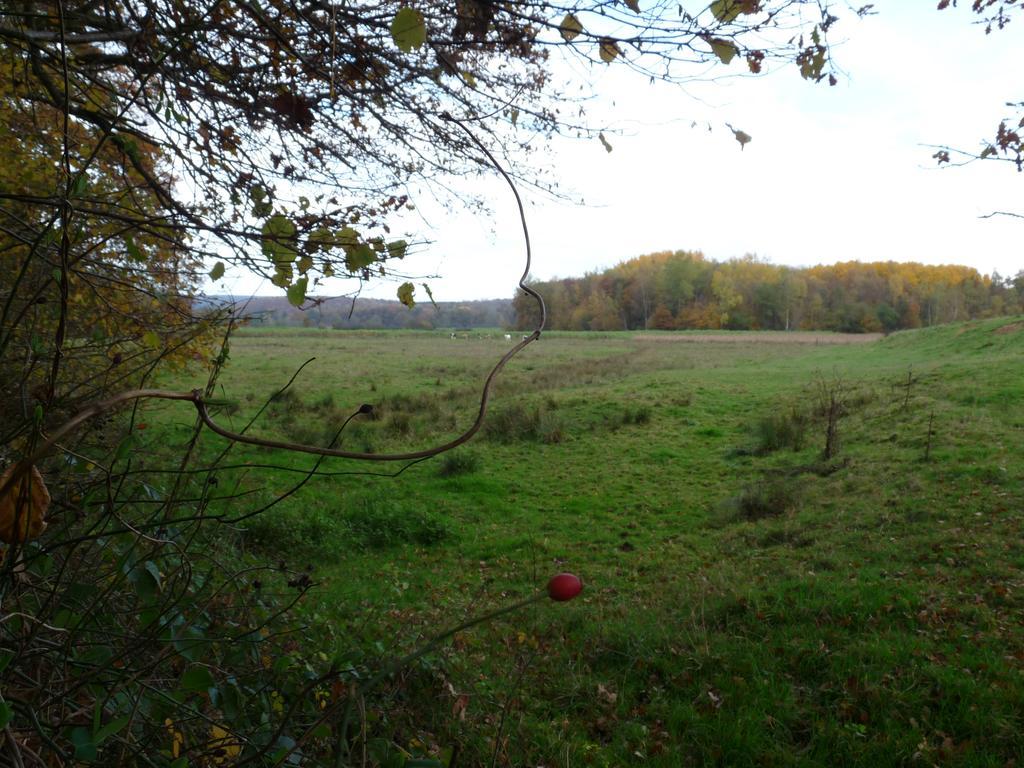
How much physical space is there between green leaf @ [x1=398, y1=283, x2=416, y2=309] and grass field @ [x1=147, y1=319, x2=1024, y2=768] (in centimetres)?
78

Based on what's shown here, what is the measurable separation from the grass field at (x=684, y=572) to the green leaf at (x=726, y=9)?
1957mm

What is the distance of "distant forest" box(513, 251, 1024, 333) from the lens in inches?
2165

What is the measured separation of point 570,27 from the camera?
2.66 m

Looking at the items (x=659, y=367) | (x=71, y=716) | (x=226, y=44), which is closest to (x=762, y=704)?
(x=71, y=716)

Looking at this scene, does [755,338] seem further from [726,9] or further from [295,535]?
[726,9]

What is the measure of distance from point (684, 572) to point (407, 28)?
19.2 feet

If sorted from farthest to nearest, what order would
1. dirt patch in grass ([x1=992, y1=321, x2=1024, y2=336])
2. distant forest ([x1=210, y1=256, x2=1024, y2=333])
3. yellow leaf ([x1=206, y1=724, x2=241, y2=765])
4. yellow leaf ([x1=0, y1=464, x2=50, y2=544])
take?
distant forest ([x1=210, y1=256, x2=1024, y2=333])
dirt patch in grass ([x1=992, y1=321, x2=1024, y2=336])
yellow leaf ([x1=206, y1=724, x2=241, y2=765])
yellow leaf ([x1=0, y1=464, x2=50, y2=544])

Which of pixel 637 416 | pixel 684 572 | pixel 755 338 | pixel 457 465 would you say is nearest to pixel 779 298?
pixel 755 338

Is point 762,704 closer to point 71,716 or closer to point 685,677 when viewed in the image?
point 685,677

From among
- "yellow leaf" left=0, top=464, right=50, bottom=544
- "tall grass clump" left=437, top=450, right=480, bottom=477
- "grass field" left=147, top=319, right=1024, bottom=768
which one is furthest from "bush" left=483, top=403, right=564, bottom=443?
"yellow leaf" left=0, top=464, right=50, bottom=544

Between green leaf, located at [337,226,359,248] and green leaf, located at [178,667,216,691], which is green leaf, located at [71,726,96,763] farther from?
green leaf, located at [337,226,359,248]

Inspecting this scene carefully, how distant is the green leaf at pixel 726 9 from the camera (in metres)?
2.29

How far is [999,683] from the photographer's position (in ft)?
12.7

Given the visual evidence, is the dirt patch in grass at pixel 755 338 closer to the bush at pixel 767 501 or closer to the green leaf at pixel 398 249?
the bush at pixel 767 501
